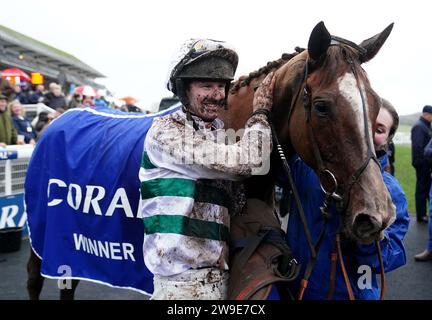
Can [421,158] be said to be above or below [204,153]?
below

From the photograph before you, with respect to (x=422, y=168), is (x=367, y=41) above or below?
above

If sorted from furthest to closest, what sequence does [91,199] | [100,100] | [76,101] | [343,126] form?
[100,100], [76,101], [91,199], [343,126]

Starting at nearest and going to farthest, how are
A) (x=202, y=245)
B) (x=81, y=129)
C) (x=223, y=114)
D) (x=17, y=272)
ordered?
(x=202, y=245)
(x=223, y=114)
(x=81, y=129)
(x=17, y=272)

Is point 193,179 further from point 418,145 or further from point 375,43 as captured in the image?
point 418,145

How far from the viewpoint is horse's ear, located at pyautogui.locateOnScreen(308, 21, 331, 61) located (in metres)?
1.68

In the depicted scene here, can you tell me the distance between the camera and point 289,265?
1731mm

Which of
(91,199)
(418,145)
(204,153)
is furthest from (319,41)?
(418,145)

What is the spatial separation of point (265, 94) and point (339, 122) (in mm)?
448

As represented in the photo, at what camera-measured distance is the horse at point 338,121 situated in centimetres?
150

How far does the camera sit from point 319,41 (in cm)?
170

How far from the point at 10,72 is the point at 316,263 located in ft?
54.1
